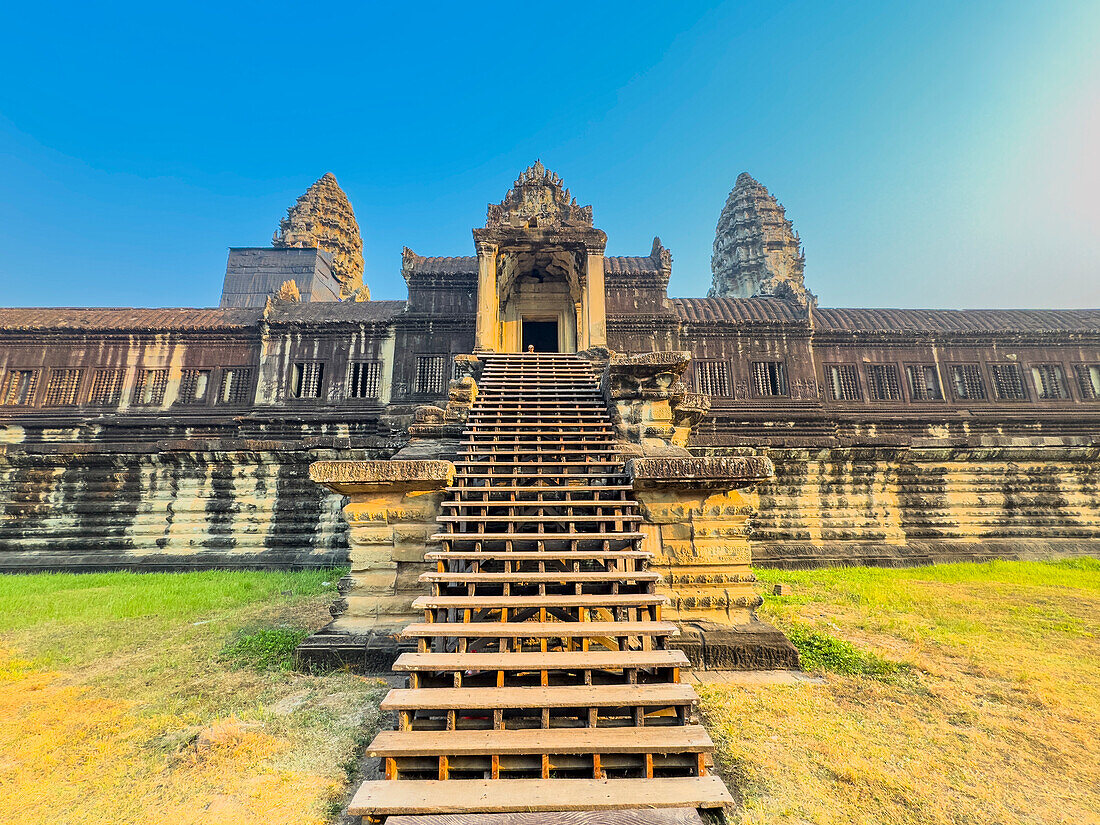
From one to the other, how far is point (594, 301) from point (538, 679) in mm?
11535

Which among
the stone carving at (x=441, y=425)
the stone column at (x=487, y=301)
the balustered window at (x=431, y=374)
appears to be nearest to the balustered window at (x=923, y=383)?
the stone column at (x=487, y=301)

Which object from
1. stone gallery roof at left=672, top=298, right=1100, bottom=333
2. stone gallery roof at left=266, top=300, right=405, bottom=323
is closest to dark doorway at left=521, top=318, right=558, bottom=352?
stone gallery roof at left=672, top=298, right=1100, bottom=333

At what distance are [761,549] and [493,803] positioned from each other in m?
9.89

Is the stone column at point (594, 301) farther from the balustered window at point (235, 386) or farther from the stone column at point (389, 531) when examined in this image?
the balustered window at point (235, 386)

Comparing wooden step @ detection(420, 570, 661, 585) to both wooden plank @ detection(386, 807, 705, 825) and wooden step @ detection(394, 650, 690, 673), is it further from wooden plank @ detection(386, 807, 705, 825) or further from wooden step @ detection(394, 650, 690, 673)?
wooden plank @ detection(386, 807, 705, 825)

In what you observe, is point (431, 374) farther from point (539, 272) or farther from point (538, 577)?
point (538, 577)

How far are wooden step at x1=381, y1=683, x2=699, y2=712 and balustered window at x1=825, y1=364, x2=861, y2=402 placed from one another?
19637 mm

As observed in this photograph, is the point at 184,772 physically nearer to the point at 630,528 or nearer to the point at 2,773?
the point at 2,773

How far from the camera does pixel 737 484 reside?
5262 mm

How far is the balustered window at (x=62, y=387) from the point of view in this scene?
1898 centimetres

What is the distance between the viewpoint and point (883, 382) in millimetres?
19562

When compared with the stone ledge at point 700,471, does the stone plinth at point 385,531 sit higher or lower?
lower

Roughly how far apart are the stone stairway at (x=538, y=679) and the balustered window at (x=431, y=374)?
542 inches

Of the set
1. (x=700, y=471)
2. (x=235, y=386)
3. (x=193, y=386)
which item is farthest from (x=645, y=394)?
(x=193, y=386)
